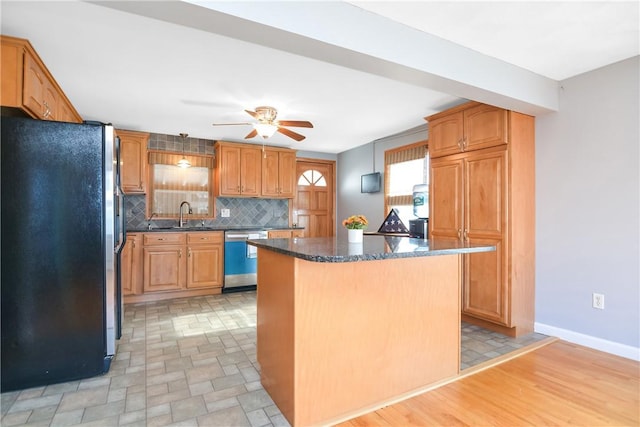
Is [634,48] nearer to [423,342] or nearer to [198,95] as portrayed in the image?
[423,342]

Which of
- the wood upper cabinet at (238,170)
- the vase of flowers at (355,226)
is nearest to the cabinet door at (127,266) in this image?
the wood upper cabinet at (238,170)

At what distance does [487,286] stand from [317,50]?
2.62 m

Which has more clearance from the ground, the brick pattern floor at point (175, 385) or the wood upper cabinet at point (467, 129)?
the wood upper cabinet at point (467, 129)

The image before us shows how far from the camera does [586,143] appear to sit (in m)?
2.74

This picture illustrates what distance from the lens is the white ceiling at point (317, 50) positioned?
1763mm

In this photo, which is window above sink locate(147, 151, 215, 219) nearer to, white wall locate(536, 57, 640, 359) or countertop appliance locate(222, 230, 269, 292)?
countertop appliance locate(222, 230, 269, 292)

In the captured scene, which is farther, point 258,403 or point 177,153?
point 177,153

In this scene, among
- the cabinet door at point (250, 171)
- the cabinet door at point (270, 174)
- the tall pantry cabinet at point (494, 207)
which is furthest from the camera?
the cabinet door at point (270, 174)

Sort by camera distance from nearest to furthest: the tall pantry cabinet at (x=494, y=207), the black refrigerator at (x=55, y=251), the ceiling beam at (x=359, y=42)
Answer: the ceiling beam at (x=359, y=42), the black refrigerator at (x=55, y=251), the tall pantry cabinet at (x=494, y=207)

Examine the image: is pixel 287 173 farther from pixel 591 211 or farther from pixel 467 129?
pixel 591 211

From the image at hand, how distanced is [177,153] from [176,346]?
3177 millimetres

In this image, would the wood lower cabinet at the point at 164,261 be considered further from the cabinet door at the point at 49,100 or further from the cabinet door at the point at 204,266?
the cabinet door at the point at 49,100

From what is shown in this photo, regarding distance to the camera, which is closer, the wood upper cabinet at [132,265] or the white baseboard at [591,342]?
the white baseboard at [591,342]

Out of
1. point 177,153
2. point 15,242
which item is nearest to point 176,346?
point 15,242
